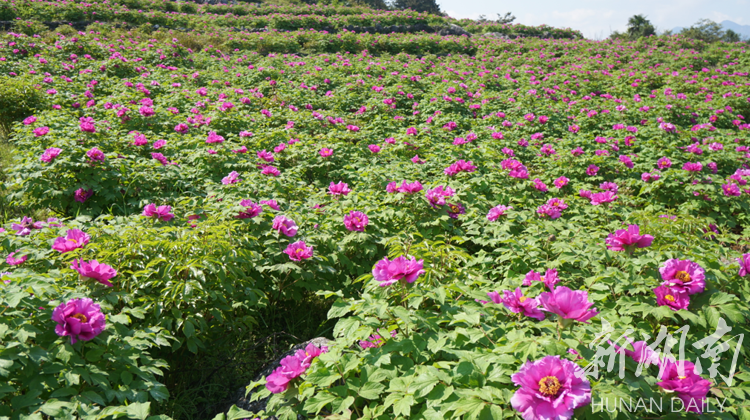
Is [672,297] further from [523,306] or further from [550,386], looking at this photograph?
[550,386]

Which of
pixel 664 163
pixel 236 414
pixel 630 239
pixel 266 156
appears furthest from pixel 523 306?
pixel 664 163

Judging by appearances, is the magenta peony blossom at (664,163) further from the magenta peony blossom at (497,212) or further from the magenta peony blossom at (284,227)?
the magenta peony blossom at (284,227)

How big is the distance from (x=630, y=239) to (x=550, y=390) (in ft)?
5.03

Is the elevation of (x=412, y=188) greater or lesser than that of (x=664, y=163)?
lesser

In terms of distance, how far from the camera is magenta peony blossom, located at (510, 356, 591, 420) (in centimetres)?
115

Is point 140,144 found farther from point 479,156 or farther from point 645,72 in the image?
point 645,72

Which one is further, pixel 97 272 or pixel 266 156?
pixel 266 156

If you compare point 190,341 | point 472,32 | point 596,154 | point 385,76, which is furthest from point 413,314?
point 472,32

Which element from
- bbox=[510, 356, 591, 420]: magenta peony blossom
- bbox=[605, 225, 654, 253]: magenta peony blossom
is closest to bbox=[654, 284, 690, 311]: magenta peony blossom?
bbox=[605, 225, 654, 253]: magenta peony blossom

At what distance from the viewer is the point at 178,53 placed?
34.5 ft

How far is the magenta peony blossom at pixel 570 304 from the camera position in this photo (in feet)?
4.79

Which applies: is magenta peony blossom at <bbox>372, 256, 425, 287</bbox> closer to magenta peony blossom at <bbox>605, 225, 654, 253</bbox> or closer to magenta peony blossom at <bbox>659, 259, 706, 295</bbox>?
magenta peony blossom at <bbox>659, 259, 706, 295</bbox>

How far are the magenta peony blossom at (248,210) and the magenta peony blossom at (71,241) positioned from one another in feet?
2.99

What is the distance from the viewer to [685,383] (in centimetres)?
131
